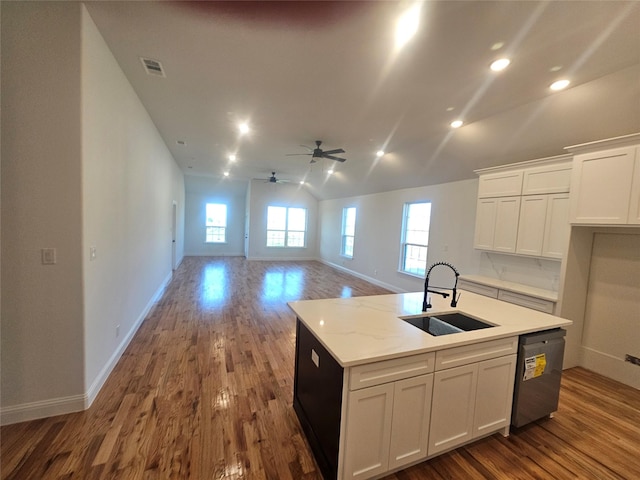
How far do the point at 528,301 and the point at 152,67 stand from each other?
15.8 feet

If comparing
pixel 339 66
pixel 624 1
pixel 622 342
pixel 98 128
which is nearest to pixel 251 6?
pixel 339 66

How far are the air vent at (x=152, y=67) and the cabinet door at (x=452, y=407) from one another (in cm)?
346

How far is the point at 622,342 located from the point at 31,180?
217 inches

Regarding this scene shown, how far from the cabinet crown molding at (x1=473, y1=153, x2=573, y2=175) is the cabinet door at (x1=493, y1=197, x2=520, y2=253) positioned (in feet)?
1.34

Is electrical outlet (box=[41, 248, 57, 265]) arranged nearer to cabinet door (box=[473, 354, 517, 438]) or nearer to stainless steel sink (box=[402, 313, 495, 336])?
stainless steel sink (box=[402, 313, 495, 336])

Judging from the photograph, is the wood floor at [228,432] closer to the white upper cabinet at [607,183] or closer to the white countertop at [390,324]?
the white countertop at [390,324]

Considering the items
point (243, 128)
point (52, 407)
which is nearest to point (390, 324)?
point (52, 407)

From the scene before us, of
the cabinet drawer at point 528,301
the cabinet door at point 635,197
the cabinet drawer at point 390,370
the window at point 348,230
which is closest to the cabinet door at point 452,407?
the cabinet drawer at point 390,370

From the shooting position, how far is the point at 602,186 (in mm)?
2604

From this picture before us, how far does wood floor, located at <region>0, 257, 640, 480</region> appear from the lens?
1.64 meters

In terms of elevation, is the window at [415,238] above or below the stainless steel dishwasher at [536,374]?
above

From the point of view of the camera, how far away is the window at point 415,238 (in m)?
5.77

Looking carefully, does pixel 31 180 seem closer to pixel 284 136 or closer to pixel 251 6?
pixel 251 6

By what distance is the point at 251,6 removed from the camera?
1.76m
